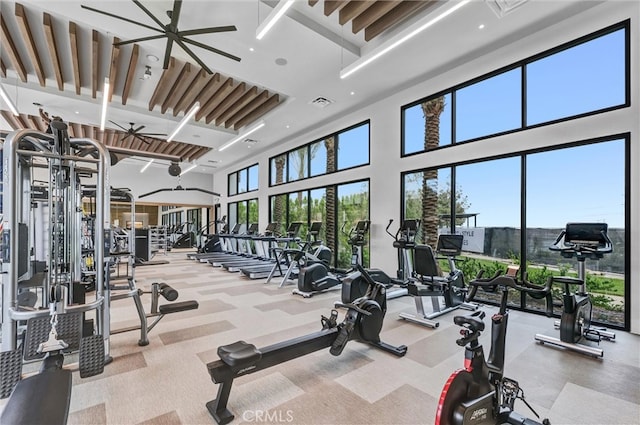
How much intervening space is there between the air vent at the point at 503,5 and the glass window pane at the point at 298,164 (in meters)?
6.38

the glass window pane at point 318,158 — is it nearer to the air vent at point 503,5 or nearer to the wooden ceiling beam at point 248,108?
the wooden ceiling beam at point 248,108

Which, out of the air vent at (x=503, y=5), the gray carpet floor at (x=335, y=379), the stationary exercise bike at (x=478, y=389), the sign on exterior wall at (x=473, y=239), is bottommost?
the gray carpet floor at (x=335, y=379)

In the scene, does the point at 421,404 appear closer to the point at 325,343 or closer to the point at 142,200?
the point at 325,343

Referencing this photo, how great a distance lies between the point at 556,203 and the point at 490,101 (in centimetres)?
204

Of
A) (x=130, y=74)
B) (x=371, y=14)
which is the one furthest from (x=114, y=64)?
(x=371, y=14)

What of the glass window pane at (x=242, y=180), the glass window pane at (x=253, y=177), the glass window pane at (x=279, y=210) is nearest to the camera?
the glass window pane at (x=279, y=210)

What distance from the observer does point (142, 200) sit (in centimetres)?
1506

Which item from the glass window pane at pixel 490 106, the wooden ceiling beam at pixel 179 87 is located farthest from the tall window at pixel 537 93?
the wooden ceiling beam at pixel 179 87

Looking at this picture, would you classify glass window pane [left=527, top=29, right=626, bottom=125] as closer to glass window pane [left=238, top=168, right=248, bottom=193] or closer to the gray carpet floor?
the gray carpet floor

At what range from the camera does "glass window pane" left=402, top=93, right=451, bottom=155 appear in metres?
5.79

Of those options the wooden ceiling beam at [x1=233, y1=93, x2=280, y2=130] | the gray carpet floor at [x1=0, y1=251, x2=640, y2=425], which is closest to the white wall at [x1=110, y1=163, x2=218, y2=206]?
the wooden ceiling beam at [x1=233, y1=93, x2=280, y2=130]

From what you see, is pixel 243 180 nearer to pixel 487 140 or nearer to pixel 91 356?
pixel 487 140

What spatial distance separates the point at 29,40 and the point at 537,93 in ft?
26.1

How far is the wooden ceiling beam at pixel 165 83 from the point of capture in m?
5.82
